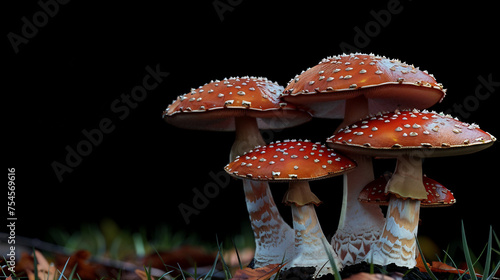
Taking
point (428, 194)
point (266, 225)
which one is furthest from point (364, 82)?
point (266, 225)

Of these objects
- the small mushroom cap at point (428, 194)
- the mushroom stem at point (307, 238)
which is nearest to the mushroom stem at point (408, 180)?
the small mushroom cap at point (428, 194)

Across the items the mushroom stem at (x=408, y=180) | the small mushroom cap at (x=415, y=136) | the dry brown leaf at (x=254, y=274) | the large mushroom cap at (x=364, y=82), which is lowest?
the dry brown leaf at (x=254, y=274)

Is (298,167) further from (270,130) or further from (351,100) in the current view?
(270,130)

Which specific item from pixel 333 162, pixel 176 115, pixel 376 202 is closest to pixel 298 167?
pixel 333 162

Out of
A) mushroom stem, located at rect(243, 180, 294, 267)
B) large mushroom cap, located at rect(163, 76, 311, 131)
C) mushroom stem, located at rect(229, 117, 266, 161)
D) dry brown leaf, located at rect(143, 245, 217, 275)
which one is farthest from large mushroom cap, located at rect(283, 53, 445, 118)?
dry brown leaf, located at rect(143, 245, 217, 275)

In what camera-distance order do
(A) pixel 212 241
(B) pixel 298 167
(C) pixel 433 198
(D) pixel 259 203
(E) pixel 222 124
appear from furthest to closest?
1. (A) pixel 212 241
2. (E) pixel 222 124
3. (D) pixel 259 203
4. (C) pixel 433 198
5. (B) pixel 298 167

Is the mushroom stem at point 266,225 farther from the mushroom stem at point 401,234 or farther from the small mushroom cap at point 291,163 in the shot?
the mushroom stem at point 401,234
